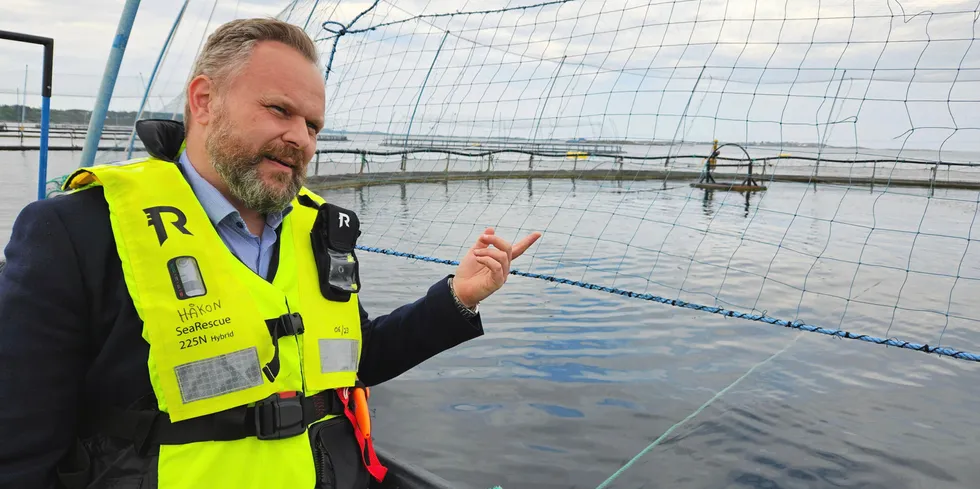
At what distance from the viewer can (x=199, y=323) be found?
4.56 ft

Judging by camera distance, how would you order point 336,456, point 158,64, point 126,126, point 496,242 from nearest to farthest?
point 336,456, point 496,242, point 158,64, point 126,126

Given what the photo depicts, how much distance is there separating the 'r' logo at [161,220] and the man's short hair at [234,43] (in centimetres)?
26

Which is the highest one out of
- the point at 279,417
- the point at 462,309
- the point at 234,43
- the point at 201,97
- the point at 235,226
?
the point at 234,43

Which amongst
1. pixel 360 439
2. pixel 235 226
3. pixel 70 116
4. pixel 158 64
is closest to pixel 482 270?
pixel 360 439

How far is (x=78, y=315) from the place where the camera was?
1.28 m

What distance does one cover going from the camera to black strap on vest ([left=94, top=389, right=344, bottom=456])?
1.36 m

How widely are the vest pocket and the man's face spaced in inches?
23.6

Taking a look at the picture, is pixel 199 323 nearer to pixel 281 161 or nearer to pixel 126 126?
pixel 281 161

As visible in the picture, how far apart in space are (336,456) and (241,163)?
801mm

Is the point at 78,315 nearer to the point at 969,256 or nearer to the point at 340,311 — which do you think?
the point at 340,311

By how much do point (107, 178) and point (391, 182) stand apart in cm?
1655

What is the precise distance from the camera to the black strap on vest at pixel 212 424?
4.45 feet

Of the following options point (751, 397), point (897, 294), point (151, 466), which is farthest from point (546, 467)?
point (897, 294)

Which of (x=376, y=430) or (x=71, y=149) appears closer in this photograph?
(x=376, y=430)
